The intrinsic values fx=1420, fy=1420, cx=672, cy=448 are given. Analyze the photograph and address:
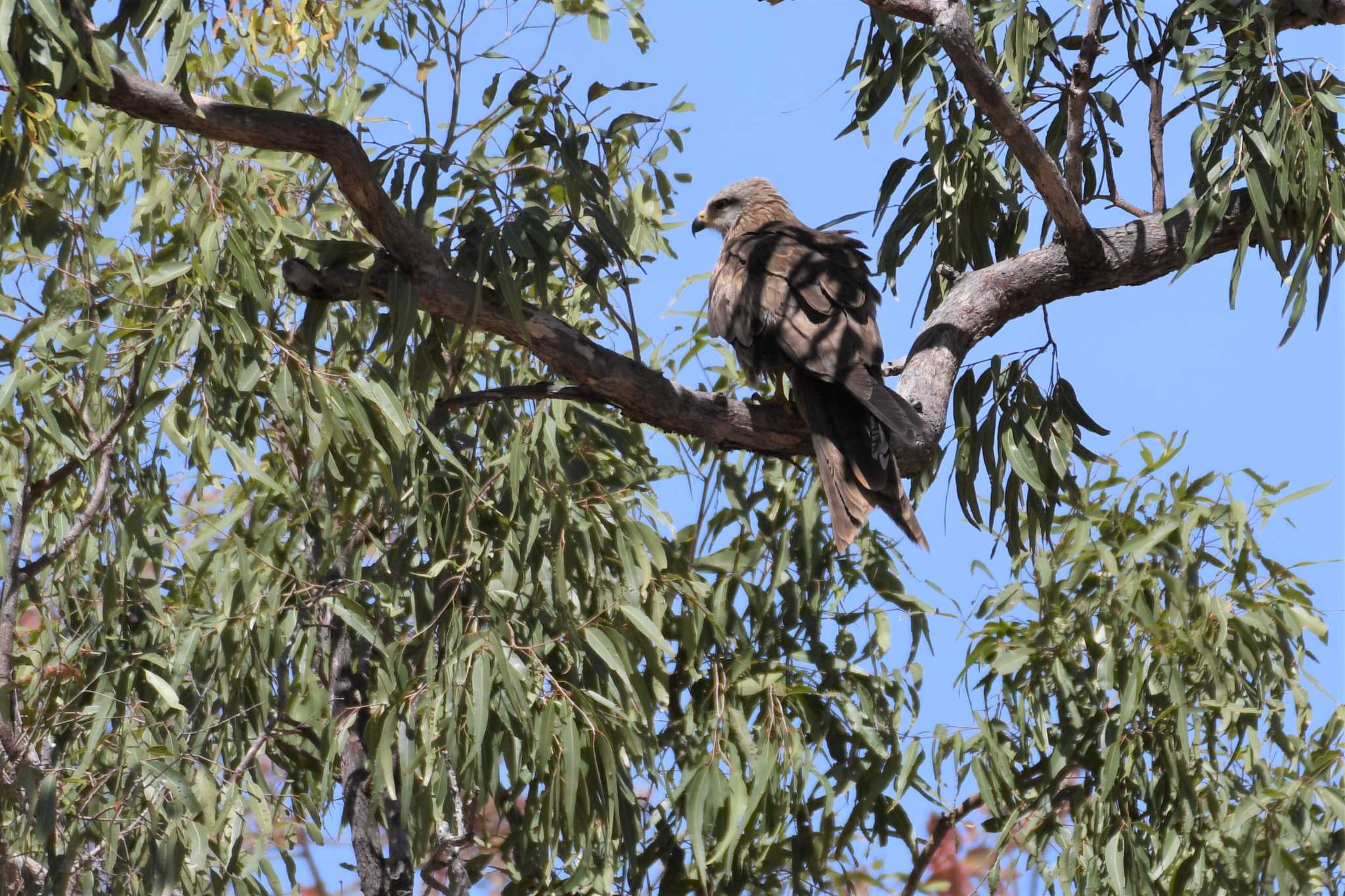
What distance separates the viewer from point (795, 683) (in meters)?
3.45

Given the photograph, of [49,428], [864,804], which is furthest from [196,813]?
[864,804]

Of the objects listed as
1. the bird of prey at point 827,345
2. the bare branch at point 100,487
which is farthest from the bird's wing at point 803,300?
the bare branch at point 100,487

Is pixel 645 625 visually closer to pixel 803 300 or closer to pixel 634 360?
pixel 634 360

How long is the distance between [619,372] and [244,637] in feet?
3.40

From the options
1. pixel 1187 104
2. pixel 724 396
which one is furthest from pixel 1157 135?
pixel 724 396

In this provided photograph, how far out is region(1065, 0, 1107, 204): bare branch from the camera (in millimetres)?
3332

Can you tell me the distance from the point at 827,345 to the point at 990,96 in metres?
0.66

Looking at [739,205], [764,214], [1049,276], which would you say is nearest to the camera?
[1049,276]

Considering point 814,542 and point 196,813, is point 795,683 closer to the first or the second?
point 814,542

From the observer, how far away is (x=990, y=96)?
9.80ft

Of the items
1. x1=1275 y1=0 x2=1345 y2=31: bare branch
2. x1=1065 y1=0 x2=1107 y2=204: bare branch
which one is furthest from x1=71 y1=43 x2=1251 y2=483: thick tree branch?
x1=1275 y1=0 x2=1345 y2=31: bare branch

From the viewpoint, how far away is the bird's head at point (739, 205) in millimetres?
4807

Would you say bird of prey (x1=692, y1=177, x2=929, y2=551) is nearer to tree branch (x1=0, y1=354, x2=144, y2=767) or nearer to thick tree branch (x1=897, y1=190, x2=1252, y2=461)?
thick tree branch (x1=897, y1=190, x2=1252, y2=461)

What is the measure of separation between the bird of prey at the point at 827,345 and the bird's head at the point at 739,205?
1.31 ft
